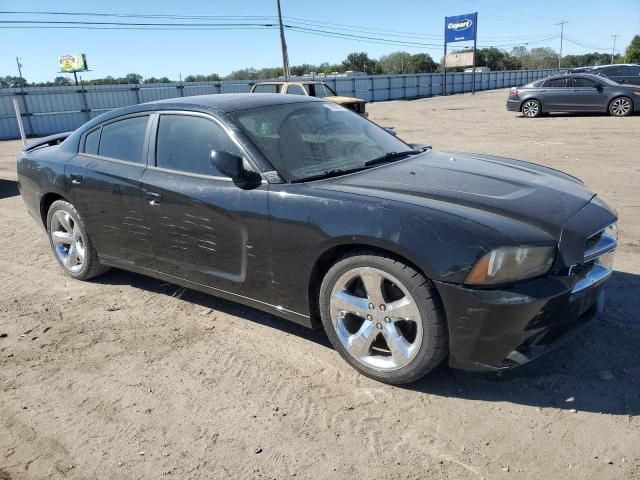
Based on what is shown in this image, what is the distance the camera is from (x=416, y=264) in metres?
2.68

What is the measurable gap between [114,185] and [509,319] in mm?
3059

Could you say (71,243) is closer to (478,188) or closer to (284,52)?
(478,188)

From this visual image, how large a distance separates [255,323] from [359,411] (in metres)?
1.31

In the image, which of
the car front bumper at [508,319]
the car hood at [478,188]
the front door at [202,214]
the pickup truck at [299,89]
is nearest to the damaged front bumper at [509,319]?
the car front bumper at [508,319]

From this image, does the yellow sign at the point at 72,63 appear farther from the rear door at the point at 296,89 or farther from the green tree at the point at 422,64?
the green tree at the point at 422,64

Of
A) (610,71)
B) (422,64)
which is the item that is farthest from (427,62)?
(610,71)

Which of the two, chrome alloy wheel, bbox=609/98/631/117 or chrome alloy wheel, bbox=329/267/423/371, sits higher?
chrome alloy wheel, bbox=329/267/423/371

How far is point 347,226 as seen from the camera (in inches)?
114

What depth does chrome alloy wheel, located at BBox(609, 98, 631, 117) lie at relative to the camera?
16.7 m

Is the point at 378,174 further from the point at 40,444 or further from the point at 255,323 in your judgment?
the point at 40,444

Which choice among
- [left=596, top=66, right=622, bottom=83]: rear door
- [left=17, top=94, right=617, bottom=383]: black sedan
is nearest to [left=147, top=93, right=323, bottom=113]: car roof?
[left=17, top=94, right=617, bottom=383]: black sedan

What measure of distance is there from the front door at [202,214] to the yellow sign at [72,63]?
54.2m

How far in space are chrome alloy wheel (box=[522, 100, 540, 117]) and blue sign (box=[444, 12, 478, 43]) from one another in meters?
32.5

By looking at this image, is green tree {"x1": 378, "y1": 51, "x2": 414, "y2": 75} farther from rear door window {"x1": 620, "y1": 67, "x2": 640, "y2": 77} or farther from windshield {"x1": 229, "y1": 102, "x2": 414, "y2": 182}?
windshield {"x1": 229, "y1": 102, "x2": 414, "y2": 182}
